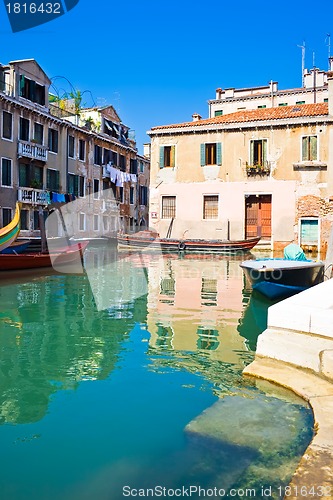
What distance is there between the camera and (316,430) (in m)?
2.73

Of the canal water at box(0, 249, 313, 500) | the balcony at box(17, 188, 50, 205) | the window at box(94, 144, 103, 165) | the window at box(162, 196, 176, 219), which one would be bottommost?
the canal water at box(0, 249, 313, 500)

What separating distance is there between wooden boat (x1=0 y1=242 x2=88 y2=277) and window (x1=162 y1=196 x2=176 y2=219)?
252 inches

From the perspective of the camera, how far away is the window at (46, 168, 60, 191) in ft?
76.1

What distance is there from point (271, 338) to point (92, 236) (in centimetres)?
2399

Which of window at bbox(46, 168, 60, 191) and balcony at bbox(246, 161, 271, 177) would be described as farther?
window at bbox(46, 168, 60, 191)

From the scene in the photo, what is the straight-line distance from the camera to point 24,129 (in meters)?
21.5

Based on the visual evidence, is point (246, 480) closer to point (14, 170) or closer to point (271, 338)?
point (271, 338)

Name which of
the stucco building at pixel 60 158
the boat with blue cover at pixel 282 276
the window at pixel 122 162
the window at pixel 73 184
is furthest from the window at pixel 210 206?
the window at pixel 122 162

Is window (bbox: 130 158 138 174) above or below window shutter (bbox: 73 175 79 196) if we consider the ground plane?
above

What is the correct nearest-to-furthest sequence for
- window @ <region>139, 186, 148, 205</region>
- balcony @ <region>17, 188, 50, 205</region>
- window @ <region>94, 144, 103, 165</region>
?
balcony @ <region>17, 188, 50, 205</region>
window @ <region>94, 144, 103, 165</region>
window @ <region>139, 186, 148, 205</region>

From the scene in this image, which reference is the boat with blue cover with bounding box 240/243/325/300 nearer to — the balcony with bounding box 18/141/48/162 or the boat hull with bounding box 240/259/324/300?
the boat hull with bounding box 240/259/324/300

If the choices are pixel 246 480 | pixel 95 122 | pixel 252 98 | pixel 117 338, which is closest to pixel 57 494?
pixel 246 480

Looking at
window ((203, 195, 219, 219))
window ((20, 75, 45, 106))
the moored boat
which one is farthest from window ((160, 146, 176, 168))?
the moored boat

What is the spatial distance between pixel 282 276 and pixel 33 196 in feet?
54.8
